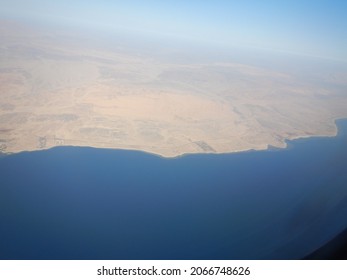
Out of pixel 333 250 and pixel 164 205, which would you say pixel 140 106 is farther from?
pixel 333 250

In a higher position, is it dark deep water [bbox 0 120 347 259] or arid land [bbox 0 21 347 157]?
arid land [bbox 0 21 347 157]

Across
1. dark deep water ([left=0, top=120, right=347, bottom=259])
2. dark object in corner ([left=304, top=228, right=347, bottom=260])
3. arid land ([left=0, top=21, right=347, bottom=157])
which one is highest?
arid land ([left=0, top=21, right=347, bottom=157])

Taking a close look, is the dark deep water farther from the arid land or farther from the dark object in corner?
the arid land

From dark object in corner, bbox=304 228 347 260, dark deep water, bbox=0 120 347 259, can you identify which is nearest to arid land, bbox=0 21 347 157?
dark deep water, bbox=0 120 347 259

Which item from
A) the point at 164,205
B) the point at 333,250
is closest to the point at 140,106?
the point at 164,205

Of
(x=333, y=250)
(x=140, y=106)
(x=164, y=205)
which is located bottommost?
(x=164, y=205)

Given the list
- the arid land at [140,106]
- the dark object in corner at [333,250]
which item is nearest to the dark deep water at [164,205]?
the dark object in corner at [333,250]
